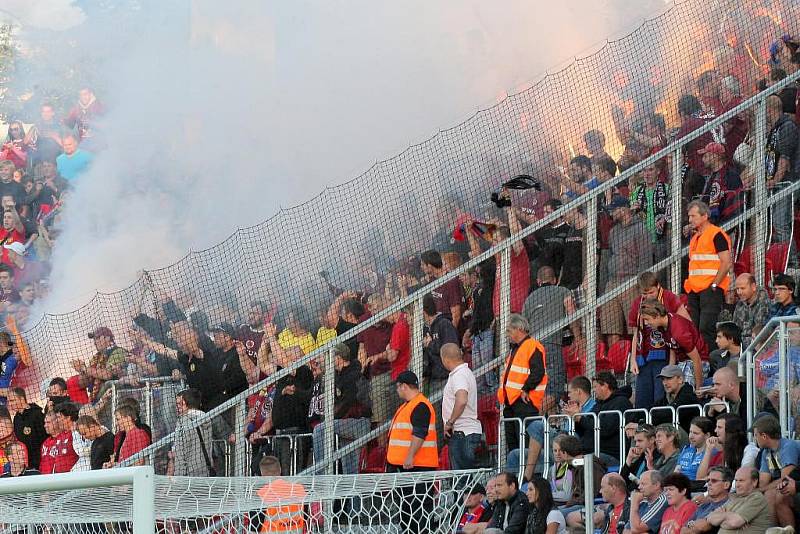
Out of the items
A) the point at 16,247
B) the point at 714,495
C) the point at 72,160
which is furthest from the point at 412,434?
the point at 72,160

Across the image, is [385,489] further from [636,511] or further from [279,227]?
[279,227]

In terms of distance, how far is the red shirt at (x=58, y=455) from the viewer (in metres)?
10.8

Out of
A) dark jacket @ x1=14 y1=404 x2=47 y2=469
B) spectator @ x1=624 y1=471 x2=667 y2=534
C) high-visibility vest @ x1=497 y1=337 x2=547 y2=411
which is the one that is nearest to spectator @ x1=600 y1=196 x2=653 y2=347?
high-visibility vest @ x1=497 y1=337 x2=547 y2=411

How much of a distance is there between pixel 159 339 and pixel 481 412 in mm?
2637

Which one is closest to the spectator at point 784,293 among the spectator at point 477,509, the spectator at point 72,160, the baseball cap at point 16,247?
the spectator at point 477,509

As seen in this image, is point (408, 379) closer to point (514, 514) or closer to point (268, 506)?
point (514, 514)

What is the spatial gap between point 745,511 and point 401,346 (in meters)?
3.56

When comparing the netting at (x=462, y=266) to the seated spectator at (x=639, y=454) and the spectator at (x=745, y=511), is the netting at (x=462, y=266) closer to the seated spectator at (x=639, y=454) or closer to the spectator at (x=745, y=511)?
the seated spectator at (x=639, y=454)

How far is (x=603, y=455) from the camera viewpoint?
8859 millimetres

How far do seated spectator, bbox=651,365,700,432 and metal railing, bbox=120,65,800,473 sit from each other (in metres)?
1.16

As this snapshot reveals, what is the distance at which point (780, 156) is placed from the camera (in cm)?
1027

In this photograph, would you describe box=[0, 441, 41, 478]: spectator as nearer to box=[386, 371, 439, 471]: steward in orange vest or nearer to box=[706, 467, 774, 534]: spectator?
box=[386, 371, 439, 471]: steward in orange vest

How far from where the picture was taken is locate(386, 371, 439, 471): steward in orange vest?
9.21 meters

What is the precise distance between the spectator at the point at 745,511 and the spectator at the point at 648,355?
1727mm
